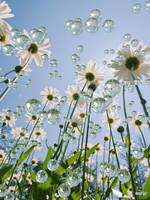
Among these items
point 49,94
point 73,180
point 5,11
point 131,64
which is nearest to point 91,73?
point 131,64

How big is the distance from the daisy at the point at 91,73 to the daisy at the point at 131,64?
35 cm

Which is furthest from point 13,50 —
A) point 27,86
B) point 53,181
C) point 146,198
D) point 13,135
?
point 13,135

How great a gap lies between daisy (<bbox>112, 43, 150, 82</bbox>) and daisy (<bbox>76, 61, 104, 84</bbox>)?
1.16 feet

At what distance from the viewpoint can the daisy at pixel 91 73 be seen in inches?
69.8

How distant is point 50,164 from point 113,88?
1.59 feet

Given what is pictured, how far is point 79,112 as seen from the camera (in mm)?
2266

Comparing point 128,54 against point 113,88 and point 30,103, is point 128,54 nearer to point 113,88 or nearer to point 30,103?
point 113,88

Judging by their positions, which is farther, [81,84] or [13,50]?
[81,84]

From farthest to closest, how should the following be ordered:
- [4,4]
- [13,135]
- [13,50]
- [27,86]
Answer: [13,135]
[27,86]
[4,4]
[13,50]

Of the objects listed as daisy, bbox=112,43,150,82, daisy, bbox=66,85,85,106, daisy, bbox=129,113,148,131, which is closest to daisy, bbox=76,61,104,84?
daisy, bbox=66,85,85,106

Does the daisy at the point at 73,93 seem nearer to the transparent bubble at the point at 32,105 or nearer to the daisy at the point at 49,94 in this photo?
the daisy at the point at 49,94

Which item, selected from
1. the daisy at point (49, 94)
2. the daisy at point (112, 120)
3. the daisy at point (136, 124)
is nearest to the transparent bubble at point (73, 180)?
the daisy at point (49, 94)

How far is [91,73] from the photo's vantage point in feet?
6.05

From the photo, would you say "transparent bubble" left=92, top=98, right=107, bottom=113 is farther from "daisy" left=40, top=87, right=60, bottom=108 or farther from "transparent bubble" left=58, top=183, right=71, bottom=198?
"daisy" left=40, top=87, right=60, bottom=108
